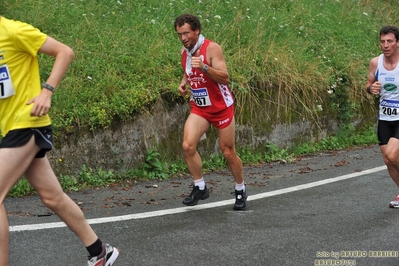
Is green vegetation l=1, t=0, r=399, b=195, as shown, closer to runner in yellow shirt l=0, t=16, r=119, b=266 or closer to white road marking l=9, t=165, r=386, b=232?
white road marking l=9, t=165, r=386, b=232

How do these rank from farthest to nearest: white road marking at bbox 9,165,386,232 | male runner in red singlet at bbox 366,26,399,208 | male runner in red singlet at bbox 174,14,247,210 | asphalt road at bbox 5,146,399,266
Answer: male runner in red singlet at bbox 366,26,399,208 < male runner in red singlet at bbox 174,14,247,210 < white road marking at bbox 9,165,386,232 < asphalt road at bbox 5,146,399,266

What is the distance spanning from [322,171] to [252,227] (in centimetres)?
347

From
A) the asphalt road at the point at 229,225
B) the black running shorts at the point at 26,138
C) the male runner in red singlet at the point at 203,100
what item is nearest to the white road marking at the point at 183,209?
the asphalt road at the point at 229,225

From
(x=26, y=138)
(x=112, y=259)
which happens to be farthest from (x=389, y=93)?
(x=26, y=138)

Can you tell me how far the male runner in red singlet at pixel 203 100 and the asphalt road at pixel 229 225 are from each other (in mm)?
313

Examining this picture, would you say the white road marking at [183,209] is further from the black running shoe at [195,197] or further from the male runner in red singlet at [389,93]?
the male runner in red singlet at [389,93]

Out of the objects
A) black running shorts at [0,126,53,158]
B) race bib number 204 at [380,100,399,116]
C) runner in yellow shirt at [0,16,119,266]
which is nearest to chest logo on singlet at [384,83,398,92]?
race bib number 204 at [380,100,399,116]

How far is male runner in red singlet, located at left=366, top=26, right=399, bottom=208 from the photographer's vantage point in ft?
23.4

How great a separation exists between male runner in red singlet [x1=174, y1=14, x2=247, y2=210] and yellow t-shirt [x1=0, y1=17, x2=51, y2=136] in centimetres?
268

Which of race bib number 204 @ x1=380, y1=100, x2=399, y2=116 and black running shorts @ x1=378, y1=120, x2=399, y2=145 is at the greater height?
race bib number 204 @ x1=380, y1=100, x2=399, y2=116

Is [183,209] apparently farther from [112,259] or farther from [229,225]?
[112,259]

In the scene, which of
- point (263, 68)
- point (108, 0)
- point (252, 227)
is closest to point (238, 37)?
point (263, 68)

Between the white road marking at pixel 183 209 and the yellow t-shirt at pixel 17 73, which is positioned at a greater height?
the yellow t-shirt at pixel 17 73

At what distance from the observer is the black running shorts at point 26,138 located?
4203 millimetres
